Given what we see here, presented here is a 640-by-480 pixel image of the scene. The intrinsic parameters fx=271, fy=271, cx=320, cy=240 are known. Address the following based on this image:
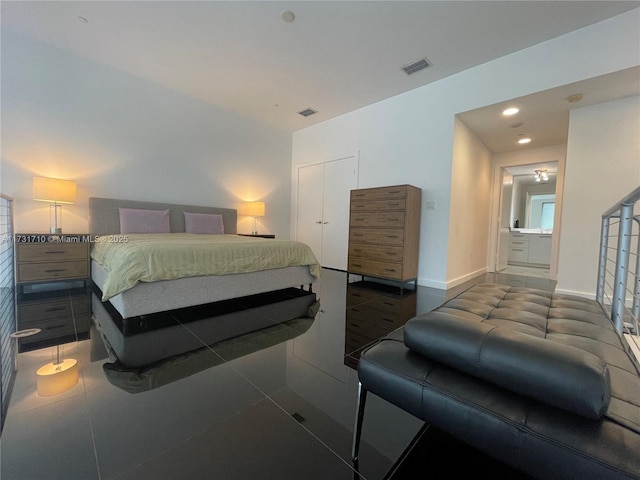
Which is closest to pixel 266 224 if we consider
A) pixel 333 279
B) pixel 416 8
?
pixel 333 279

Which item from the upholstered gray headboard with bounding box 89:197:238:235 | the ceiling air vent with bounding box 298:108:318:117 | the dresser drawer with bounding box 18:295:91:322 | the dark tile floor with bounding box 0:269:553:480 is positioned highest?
the ceiling air vent with bounding box 298:108:318:117

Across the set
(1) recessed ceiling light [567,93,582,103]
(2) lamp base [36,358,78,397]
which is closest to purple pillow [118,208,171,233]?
(2) lamp base [36,358,78,397]

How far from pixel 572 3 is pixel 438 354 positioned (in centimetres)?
348

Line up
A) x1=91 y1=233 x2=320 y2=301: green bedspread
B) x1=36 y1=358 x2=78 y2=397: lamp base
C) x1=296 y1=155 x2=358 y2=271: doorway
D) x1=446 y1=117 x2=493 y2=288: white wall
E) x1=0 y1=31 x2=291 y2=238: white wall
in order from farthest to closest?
1. x1=296 y1=155 x2=358 y2=271: doorway
2. x1=446 y1=117 x2=493 y2=288: white wall
3. x1=0 y1=31 x2=291 y2=238: white wall
4. x1=91 y1=233 x2=320 y2=301: green bedspread
5. x1=36 y1=358 x2=78 y2=397: lamp base

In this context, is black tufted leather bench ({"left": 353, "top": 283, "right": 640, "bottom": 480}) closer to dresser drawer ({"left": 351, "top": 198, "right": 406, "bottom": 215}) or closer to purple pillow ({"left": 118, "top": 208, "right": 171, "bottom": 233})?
dresser drawer ({"left": 351, "top": 198, "right": 406, "bottom": 215})

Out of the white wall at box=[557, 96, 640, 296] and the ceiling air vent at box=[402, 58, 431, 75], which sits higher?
the ceiling air vent at box=[402, 58, 431, 75]

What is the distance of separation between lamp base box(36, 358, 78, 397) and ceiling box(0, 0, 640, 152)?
3.11m

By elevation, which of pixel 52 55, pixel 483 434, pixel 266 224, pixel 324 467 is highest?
pixel 52 55

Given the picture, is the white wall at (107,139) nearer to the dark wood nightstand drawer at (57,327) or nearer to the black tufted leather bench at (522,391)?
the dark wood nightstand drawer at (57,327)

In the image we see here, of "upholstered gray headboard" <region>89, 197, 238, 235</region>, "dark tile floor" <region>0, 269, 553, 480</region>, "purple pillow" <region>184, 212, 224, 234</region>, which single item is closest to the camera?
"dark tile floor" <region>0, 269, 553, 480</region>

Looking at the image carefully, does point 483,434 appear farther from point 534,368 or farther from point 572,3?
point 572,3

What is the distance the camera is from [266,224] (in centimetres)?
571

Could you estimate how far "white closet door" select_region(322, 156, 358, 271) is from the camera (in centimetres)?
494

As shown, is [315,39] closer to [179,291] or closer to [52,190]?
[179,291]
